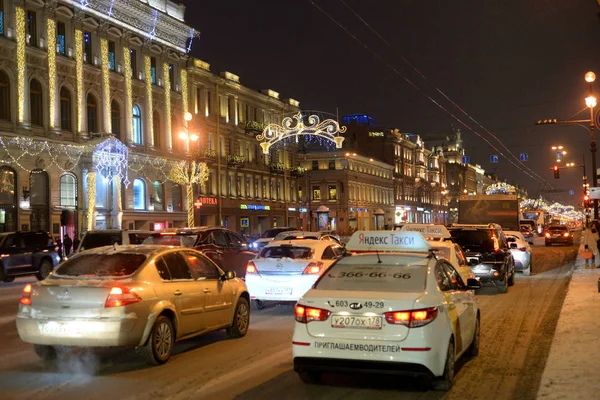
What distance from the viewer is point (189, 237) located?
18750 millimetres

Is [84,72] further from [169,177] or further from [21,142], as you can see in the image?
[169,177]

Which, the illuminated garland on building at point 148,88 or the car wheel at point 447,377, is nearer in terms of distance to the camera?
the car wheel at point 447,377

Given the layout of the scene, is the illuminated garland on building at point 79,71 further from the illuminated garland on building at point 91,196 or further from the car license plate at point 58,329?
the car license plate at point 58,329

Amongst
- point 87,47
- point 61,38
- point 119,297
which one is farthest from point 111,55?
point 119,297

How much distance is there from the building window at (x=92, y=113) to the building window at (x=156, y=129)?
6.26m

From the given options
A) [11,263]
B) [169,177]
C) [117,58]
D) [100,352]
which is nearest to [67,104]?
[117,58]

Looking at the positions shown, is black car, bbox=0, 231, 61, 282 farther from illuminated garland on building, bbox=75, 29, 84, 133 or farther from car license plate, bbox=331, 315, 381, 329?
car license plate, bbox=331, 315, 381, 329

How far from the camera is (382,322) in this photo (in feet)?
23.2

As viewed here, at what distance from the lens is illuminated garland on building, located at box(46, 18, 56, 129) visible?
3853cm

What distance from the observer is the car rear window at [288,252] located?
14978 mm

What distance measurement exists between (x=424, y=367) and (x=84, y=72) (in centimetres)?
3866

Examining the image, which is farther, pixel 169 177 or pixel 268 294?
pixel 169 177

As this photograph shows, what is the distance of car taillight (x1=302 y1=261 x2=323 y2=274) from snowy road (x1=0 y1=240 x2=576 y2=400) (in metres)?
2.25

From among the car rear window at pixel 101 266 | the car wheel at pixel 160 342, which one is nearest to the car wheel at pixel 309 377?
the car wheel at pixel 160 342
